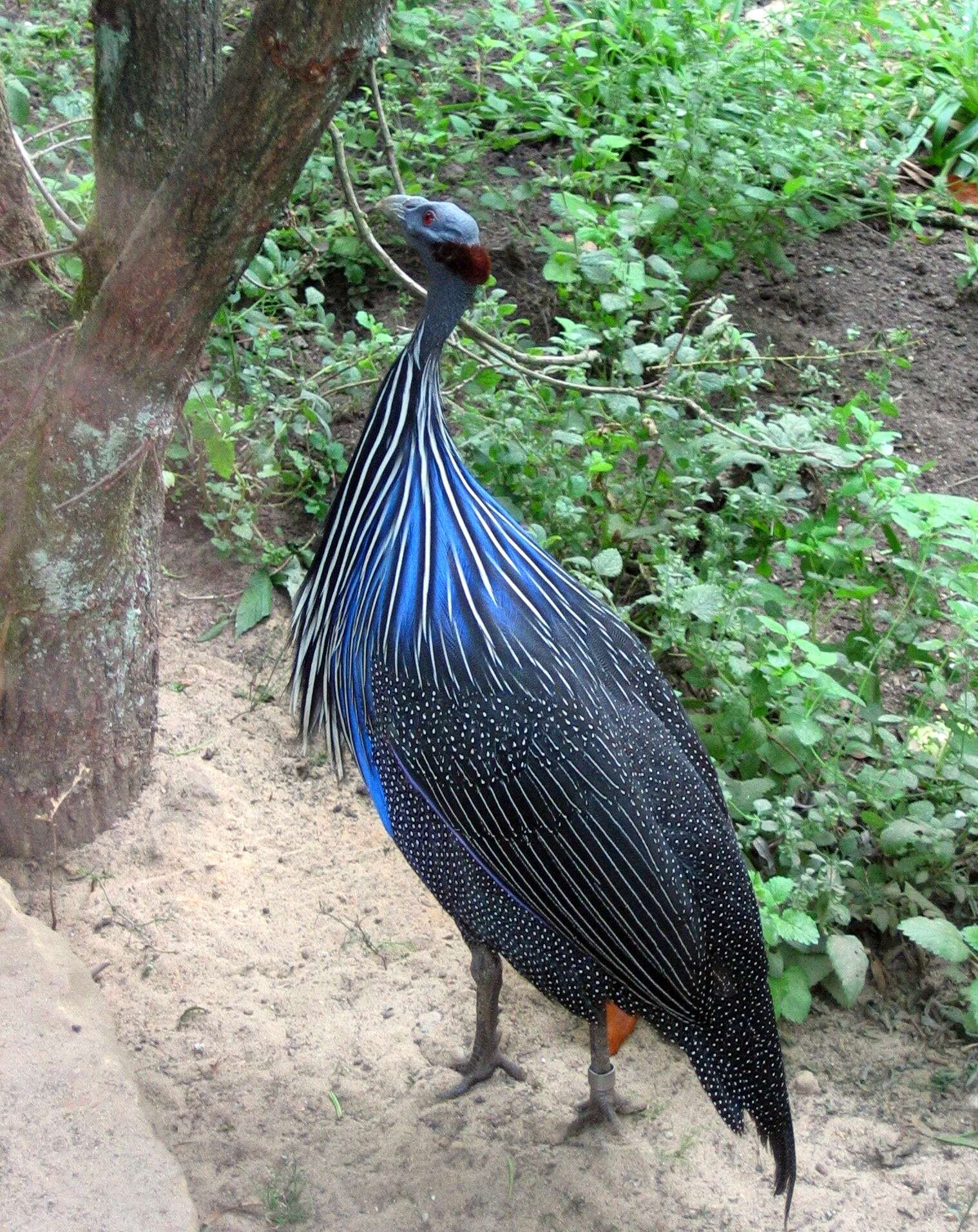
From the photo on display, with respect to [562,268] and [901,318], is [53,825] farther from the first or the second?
[901,318]

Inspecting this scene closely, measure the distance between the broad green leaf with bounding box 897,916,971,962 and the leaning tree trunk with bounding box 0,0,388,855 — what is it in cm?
172

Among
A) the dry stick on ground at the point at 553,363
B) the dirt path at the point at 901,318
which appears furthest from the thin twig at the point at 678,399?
the dirt path at the point at 901,318

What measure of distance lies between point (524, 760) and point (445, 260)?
99 cm

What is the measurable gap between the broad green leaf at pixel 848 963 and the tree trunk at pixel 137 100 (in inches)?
81.6

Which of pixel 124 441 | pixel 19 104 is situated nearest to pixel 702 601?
pixel 124 441

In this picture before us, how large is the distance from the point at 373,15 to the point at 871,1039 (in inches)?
89.8

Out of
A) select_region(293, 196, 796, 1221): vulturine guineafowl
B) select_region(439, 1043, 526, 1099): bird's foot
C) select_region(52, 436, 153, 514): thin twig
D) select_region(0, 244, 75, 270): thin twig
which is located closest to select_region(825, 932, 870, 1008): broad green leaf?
select_region(293, 196, 796, 1221): vulturine guineafowl

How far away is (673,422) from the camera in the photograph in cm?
370

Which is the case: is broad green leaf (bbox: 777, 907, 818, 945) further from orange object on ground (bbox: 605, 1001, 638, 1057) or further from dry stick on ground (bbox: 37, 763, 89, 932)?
dry stick on ground (bbox: 37, 763, 89, 932)

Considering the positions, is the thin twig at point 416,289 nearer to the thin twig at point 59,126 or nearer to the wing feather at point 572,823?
the thin twig at point 59,126

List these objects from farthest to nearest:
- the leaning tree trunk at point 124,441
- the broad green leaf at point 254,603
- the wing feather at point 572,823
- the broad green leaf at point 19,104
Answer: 1. the broad green leaf at point 19,104
2. the broad green leaf at point 254,603
3. the wing feather at point 572,823
4. the leaning tree trunk at point 124,441

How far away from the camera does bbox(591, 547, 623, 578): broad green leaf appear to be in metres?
3.36

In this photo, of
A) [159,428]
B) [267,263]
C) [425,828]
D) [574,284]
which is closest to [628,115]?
[574,284]

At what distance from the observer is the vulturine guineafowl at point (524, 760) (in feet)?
7.89
